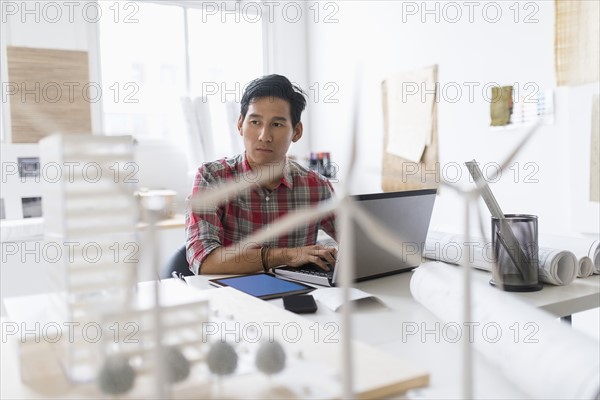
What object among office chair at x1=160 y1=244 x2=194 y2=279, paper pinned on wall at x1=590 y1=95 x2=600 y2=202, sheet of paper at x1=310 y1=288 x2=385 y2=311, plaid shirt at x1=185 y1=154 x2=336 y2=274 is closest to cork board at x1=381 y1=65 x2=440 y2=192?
paper pinned on wall at x1=590 y1=95 x2=600 y2=202

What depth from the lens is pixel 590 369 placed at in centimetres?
59

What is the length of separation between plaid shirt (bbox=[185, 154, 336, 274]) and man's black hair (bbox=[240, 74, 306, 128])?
188mm

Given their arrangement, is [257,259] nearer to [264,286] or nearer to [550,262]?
[264,286]

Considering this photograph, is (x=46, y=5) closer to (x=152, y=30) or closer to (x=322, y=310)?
(x=152, y=30)

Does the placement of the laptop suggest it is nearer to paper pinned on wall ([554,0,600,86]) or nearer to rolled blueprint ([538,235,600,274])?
rolled blueprint ([538,235,600,274])

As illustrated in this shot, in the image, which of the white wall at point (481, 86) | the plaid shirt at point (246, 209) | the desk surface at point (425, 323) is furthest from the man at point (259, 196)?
the white wall at point (481, 86)

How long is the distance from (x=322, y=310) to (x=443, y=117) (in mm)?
2124

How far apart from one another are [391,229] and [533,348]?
57 cm

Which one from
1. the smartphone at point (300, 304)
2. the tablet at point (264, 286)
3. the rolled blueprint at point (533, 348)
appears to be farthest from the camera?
the tablet at point (264, 286)

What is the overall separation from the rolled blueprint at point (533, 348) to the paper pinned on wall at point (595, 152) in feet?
5.15

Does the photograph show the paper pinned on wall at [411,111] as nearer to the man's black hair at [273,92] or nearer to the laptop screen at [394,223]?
the man's black hair at [273,92]

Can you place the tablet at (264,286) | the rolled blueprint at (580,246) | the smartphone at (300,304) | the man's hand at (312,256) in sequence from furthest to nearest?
the man's hand at (312,256), the rolled blueprint at (580,246), the tablet at (264,286), the smartphone at (300,304)

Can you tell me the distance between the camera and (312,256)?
1451 mm

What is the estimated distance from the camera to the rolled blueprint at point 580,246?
1324 millimetres
